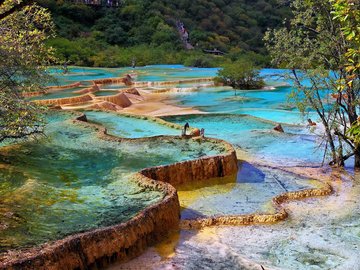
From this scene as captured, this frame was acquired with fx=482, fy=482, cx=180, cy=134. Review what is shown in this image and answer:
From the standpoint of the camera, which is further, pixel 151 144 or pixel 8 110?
pixel 151 144

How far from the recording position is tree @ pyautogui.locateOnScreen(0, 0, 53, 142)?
7.18 m

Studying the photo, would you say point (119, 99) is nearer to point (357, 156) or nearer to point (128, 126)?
point (128, 126)

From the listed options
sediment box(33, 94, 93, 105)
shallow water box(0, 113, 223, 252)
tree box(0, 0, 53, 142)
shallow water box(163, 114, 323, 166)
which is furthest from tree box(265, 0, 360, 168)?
sediment box(33, 94, 93, 105)

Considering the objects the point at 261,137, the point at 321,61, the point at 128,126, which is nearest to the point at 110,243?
the point at 321,61

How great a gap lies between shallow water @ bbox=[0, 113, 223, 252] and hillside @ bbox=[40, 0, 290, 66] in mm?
26913

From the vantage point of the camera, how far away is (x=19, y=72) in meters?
7.99

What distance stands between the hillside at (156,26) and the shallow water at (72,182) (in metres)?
26.9

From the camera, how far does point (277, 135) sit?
14.7m

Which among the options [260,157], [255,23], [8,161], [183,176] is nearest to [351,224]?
[183,176]

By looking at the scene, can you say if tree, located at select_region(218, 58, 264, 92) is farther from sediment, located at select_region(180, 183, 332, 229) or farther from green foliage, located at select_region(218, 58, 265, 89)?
sediment, located at select_region(180, 183, 332, 229)

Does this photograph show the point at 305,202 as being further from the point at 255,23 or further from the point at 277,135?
the point at 255,23

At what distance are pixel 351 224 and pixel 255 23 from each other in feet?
168

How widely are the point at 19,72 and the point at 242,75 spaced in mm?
22131

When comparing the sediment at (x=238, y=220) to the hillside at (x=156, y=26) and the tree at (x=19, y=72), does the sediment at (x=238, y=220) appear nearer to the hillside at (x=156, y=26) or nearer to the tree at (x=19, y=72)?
the tree at (x=19, y=72)
